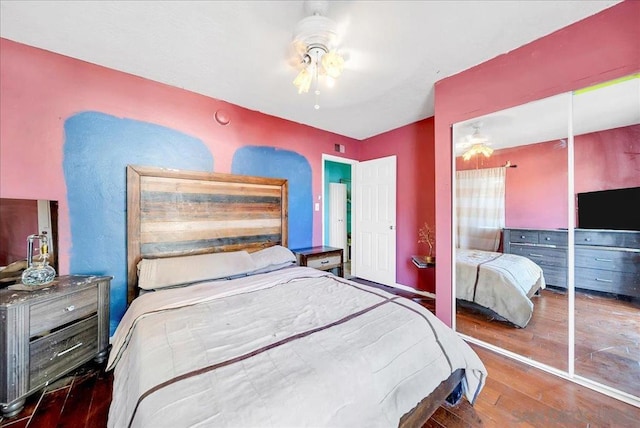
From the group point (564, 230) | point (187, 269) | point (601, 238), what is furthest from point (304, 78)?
point (601, 238)

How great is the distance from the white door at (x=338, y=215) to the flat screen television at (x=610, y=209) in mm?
4035

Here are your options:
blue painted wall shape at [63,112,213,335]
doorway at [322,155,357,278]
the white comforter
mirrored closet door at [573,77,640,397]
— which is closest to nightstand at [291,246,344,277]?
the white comforter

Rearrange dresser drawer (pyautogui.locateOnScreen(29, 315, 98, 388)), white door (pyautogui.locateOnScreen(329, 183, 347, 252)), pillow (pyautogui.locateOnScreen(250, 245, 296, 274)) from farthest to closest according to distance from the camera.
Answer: white door (pyautogui.locateOnScreen(329, 183, 347, 252)) → pillow (pyautogui.locateOnScreen(250, 245, 296, 274)) → dresser drawer (pyautogui.locateOnScreen(29, 315, 98, 388))

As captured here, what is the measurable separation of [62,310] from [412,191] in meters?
3.88

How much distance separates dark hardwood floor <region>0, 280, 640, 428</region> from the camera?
1390mm

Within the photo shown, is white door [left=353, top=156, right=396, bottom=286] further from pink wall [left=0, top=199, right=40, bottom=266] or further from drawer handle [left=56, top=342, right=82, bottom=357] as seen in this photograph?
pink wall [left=0, top=199, right=40, bottom=266]

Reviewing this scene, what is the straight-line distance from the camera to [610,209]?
1.71m

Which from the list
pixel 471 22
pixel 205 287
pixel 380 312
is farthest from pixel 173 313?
pixel 471 22

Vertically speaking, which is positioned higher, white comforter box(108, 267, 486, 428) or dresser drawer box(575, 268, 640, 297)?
dresser drawer box(575, 268, 640, 297)

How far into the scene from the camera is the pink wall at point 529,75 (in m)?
1.52

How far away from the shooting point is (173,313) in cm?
151

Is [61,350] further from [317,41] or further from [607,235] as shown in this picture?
[607,235]

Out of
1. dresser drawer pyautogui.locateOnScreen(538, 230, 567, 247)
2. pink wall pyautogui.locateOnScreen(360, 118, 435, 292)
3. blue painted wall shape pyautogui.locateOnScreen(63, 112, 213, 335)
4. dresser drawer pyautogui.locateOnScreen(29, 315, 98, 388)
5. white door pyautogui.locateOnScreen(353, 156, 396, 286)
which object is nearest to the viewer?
dresser drawer pyautogui.locateOnScreen(29, 315, 98, 388)

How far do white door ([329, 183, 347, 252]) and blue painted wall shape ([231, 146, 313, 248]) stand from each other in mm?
1923
